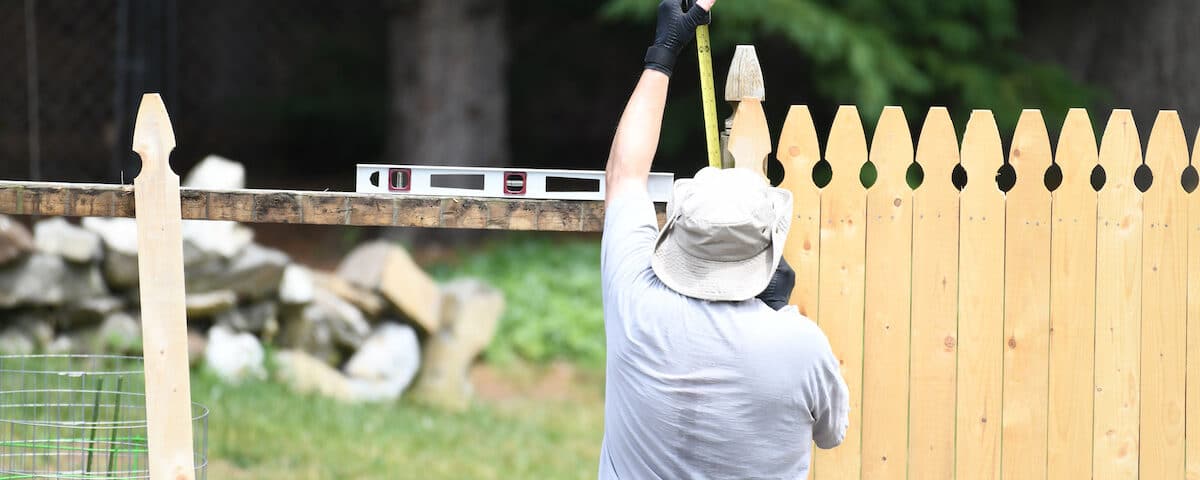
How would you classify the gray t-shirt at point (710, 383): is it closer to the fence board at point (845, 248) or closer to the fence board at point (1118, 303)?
the fence board at point (845, 248)

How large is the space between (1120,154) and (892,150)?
25.3 inches

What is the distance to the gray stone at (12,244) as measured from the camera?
6.50 m

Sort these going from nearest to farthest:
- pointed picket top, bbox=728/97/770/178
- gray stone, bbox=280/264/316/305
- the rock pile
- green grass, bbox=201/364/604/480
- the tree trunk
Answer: pointed picket top, bbox=728/97/770/178 < green grass, bbox=201/364/604/480 < the rock pile < gray stone, bbox=280/264/316/305 < the tree trunk

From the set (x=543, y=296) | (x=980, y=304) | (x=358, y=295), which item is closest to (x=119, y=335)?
(x=358, y=295)

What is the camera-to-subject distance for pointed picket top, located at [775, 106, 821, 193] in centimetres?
340

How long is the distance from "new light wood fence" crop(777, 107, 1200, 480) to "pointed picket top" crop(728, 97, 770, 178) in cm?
8

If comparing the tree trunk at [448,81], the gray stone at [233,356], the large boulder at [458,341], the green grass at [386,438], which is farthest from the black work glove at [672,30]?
the tree trunk at [448,81]

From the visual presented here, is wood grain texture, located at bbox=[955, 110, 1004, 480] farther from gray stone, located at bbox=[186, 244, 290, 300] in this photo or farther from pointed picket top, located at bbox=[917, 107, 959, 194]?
gray stone, located at bbox=[186, 244, 290, 300]

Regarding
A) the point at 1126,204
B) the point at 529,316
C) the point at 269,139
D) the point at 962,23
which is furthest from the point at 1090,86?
the point at 269,139

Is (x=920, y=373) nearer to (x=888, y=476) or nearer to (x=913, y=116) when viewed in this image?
(x=888, y=476)

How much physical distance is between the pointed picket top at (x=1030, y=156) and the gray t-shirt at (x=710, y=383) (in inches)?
45.3

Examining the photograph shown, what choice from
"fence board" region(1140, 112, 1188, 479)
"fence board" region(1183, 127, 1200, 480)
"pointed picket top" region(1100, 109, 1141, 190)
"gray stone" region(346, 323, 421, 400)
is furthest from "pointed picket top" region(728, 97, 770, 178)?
"gray stone" region(346, 323, 421, 400)

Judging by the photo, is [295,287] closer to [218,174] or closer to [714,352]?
[218,174]

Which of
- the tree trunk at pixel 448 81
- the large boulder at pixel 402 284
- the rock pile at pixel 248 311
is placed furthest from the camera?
the tree trunk at pixel 448 81
